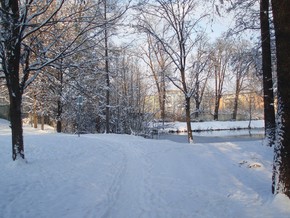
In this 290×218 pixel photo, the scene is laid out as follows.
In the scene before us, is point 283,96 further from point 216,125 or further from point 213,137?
point 216,125

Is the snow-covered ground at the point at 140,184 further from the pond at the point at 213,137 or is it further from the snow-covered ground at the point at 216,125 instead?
the snow-covered ground at the point at 216,125

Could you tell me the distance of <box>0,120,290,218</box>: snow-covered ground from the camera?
5480mm

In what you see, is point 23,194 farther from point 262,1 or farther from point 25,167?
point 262,1

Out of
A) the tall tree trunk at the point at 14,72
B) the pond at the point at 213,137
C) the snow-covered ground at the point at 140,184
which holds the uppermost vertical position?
the tall tree trunk at the point at 14,72

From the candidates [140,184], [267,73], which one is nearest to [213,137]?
[267,73]

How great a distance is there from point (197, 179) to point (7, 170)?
4825mm

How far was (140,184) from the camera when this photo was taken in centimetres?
750

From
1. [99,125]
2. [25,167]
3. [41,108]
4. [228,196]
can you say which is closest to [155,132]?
[99,125]

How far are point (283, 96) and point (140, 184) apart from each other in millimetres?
3718

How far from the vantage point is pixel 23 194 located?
20.2 feet

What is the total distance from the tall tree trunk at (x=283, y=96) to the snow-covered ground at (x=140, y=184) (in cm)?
40

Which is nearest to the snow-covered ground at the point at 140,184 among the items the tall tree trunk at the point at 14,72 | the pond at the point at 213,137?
the tall tree trunk at the point at 14,72

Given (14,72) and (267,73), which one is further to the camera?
(267,73)

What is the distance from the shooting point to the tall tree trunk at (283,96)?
5543mm
